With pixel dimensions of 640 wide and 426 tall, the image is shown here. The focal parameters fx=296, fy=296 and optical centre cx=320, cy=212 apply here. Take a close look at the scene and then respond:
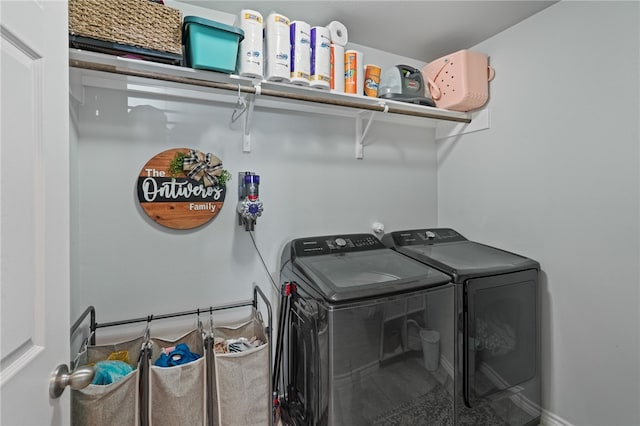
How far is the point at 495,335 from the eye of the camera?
1.62 metres

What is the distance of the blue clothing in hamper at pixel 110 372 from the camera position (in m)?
1.17

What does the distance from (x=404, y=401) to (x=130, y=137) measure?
1.90 meters

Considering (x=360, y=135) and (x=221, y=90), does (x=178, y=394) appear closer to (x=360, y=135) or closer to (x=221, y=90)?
(x=221, y=90)

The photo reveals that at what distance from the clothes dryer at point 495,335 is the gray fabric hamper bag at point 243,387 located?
966 millimetres

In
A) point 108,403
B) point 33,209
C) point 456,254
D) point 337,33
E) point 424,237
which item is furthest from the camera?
point 424,237

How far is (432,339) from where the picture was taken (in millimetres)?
1462

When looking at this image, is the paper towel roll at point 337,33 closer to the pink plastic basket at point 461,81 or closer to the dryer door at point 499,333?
the pink plastic basket at point 461,81

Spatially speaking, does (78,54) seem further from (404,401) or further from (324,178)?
(404,401)

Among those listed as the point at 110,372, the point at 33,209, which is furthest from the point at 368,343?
the point at 33,209

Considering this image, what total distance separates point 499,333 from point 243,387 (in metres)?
1.38

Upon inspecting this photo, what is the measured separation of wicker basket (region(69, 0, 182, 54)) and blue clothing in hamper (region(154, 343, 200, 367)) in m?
1.38

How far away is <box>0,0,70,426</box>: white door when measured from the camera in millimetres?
542

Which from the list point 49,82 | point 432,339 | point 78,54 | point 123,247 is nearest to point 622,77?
point 432,339

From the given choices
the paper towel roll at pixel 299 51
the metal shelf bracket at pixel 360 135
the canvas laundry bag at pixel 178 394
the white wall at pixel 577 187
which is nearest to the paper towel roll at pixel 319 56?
the paper towel roll at pixel 299 51
